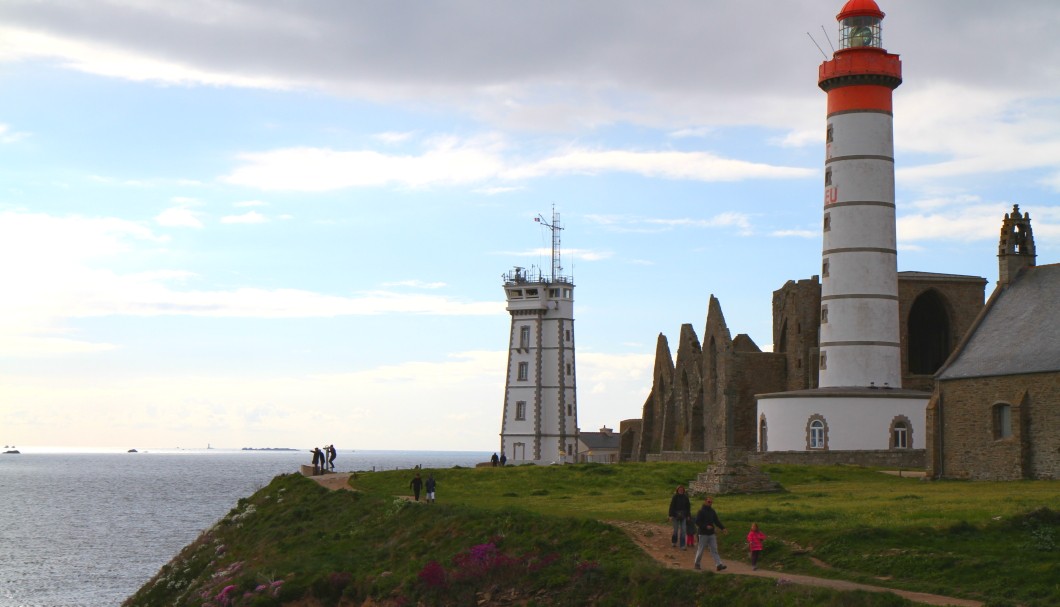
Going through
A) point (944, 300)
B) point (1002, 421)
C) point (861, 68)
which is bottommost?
point (1002, 421)

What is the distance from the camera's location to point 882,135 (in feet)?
182

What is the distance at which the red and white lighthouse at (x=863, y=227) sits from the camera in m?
55.2

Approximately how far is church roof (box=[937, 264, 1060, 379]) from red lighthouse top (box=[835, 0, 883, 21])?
14861mm

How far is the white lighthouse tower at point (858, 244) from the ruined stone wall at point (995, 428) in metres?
9.11

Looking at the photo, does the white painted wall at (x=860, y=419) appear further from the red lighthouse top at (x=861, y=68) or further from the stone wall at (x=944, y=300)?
the red lighthouse top at (x=861, y=68)

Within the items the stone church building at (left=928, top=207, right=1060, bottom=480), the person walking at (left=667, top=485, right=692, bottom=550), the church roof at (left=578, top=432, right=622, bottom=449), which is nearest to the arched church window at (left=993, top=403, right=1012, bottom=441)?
the stone church building at (left=928, top=207, right=1060, bottom=480)

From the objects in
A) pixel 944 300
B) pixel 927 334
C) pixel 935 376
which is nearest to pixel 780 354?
pixel 927 334

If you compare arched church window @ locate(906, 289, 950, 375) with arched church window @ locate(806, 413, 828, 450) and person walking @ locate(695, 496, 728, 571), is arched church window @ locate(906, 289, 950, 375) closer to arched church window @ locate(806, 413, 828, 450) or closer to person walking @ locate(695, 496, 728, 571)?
arched church window @ locate(806, 413, 828, 450)

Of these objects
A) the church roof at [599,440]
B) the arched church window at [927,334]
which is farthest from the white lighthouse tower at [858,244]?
the church roof at [599,440]

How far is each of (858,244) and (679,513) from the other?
3103cm

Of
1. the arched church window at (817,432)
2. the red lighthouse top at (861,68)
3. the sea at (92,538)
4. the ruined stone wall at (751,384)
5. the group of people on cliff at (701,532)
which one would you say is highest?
the red lighthouse top at (861,68)

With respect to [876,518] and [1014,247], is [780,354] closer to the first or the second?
[1014,247]

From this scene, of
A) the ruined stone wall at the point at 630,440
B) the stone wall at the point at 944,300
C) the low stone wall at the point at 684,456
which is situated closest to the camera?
the low stone wall at the point at 684,456

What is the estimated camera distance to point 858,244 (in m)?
55.2
